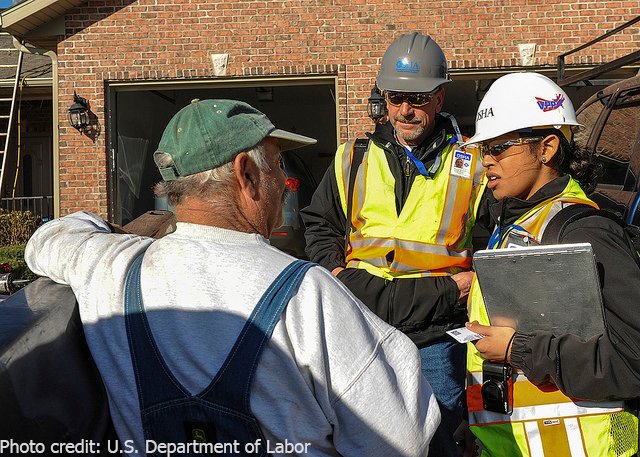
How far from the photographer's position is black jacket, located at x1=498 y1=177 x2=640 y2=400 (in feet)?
7.32

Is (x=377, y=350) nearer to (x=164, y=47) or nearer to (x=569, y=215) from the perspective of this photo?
(x=569, y=215)

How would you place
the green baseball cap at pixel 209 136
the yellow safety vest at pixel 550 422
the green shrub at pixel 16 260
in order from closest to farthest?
the green baseball cap at pixel 209 136 → the yellow safety vest at pixel 550 422 → the green shrub at pixel 16 260

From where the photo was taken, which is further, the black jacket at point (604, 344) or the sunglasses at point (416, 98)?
the sunglasses at point (416, 98)

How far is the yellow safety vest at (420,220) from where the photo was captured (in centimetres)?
344

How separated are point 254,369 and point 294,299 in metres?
0.18

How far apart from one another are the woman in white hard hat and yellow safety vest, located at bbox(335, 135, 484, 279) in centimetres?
Result: 60

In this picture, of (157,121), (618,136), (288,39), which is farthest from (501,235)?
(157,121)

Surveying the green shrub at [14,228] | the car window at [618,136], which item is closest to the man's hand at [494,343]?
the car window at [618,136]

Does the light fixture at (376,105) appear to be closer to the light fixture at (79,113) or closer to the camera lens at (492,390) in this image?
the light fixture at (79,113)

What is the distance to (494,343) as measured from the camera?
8.00 ft

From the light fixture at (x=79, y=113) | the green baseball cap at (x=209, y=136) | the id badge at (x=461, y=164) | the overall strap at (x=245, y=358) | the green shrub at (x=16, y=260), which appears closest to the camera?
the overall strap at (x=245, y=358)

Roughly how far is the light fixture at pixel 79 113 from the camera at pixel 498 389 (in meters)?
9.35

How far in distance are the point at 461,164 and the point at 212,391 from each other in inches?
81.1

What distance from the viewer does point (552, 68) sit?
35.9 ft
